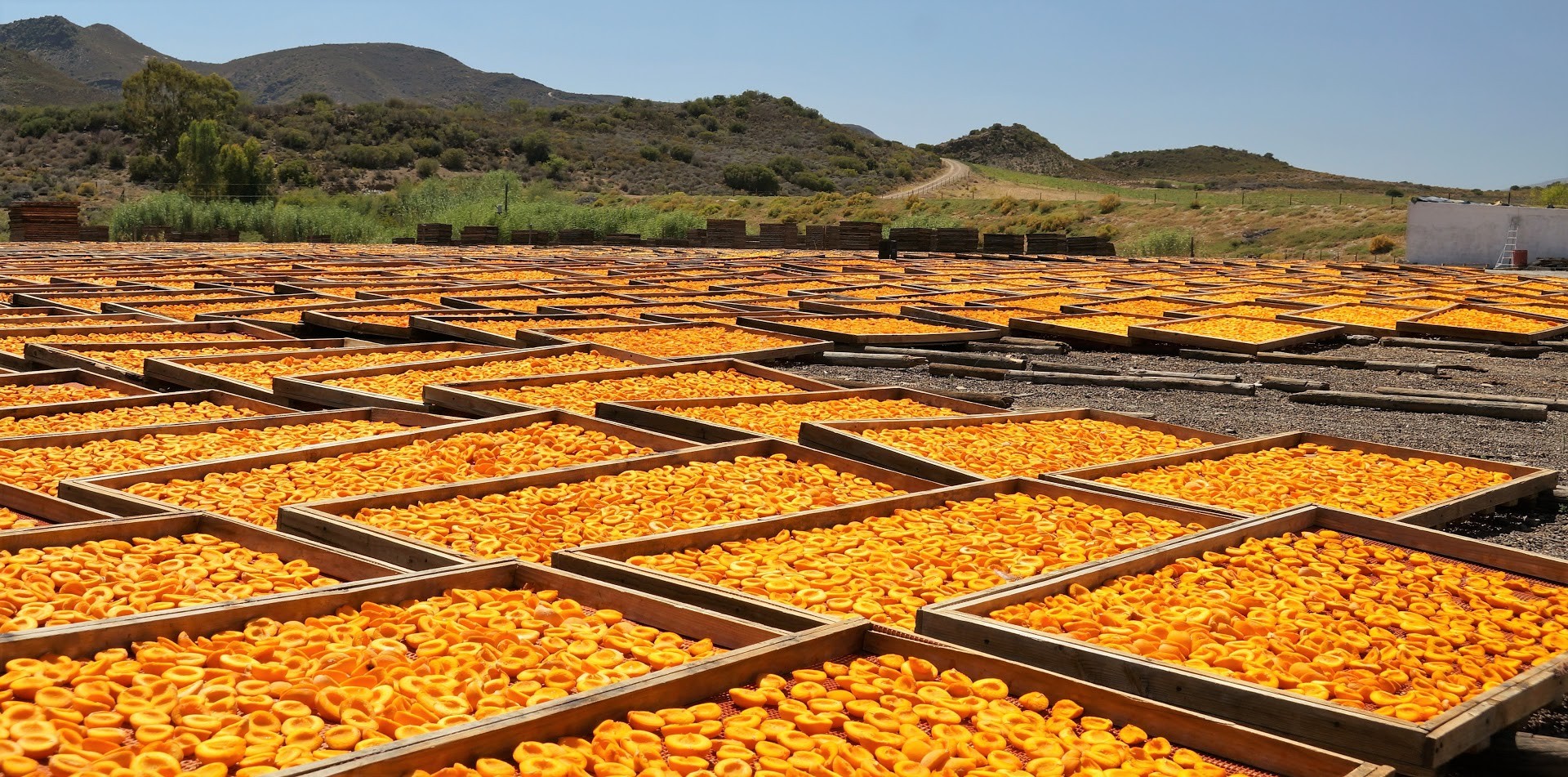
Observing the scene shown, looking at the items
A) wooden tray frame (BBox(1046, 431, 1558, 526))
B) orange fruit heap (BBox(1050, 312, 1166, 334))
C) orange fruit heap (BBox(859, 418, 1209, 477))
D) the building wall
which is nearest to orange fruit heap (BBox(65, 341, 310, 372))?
orange fruit heap (BBox(859, 418, 1209, 477))

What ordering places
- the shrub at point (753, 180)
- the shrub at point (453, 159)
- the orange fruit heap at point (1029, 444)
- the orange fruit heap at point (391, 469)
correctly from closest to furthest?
1. the orange fruit heap at point (391, 469)
2. the orange fruit heap at point (1029, 444)
3. the shrub at point (453, 159)
4. the shrub at point (753, 180)

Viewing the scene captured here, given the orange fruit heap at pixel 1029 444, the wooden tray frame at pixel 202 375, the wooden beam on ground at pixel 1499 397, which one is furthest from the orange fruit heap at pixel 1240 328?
the wooden tray frame at pixel 202 375

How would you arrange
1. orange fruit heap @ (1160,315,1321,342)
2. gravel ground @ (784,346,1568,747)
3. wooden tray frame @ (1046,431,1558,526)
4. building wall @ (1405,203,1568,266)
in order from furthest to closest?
1. building wall @ (1405,203,1568,266)
2. orange fruit heap @ (1160,315,1321,342)
3. gravel ground @ (784,346,1568,747)
4. wooden tray frame @ (1046,431,1558,526)

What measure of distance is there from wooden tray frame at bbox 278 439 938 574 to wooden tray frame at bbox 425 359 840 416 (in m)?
1.53

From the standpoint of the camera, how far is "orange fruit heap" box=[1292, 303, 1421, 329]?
16.1 meters

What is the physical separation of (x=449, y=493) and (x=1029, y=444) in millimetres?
3109

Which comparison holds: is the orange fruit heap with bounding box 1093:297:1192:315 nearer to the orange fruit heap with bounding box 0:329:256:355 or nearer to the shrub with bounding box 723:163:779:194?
the orange fruit heap with bounding box 0:329:256:355

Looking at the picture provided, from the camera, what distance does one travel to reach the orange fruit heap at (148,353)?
8.84 metres

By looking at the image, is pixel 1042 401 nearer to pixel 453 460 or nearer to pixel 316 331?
pixel 453 460

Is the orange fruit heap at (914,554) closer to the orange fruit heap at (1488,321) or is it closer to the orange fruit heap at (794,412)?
the orange fruit heap at (794,412)

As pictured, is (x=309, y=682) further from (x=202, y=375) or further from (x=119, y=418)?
(x=202, y=375)

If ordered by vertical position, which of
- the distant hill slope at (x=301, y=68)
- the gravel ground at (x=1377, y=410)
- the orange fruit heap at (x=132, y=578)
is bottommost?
the gravel ground at (x=1377, y=410)

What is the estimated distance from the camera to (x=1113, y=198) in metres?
56.2

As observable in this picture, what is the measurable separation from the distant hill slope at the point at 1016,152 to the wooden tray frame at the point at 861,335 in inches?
3745
